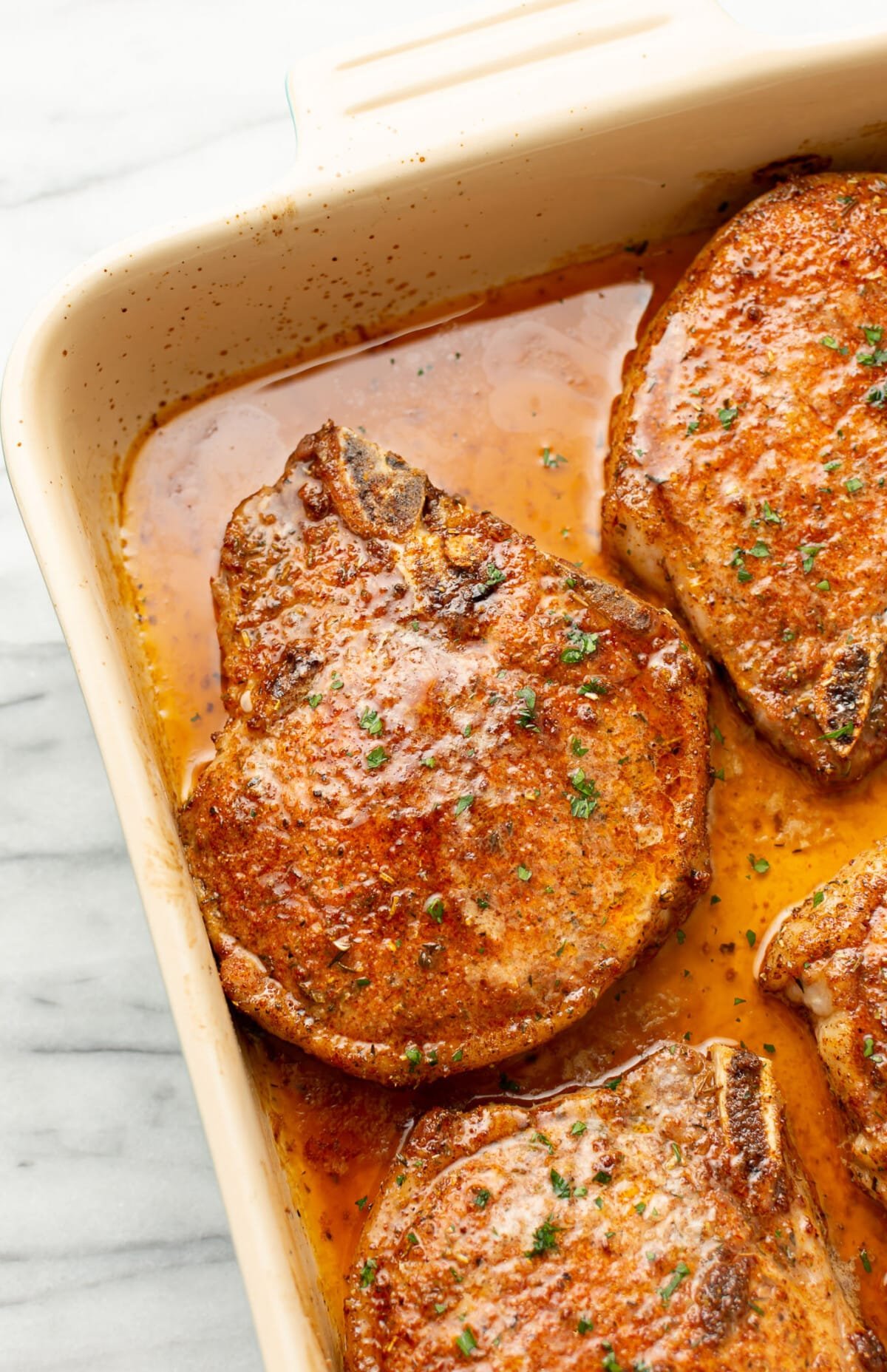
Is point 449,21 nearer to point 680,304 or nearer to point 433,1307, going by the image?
point 680,304

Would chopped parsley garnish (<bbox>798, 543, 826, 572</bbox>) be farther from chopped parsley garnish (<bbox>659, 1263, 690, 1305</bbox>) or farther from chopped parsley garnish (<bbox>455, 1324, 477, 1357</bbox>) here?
chopped parsley garnish (<bbox>455, 1324, 477, 1357</bbox>)

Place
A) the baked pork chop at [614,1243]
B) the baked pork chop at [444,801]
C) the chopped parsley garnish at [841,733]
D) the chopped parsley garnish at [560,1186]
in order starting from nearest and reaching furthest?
the baked pork chop at [614,1243]
the chopped parsley garnish at [560,1186]
the baked pork chop at [444,801]
the chopped parsley garnish at [841,733]

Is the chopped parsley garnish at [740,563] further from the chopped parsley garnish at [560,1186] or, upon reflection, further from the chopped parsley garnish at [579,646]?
the chopped parsley garnish at [560,1186]

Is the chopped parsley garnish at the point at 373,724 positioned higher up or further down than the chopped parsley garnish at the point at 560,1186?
higher up

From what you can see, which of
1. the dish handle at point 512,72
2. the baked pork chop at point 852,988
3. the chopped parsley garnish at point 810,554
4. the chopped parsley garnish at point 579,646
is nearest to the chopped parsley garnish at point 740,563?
the chopped parsley garnish at point 810,554

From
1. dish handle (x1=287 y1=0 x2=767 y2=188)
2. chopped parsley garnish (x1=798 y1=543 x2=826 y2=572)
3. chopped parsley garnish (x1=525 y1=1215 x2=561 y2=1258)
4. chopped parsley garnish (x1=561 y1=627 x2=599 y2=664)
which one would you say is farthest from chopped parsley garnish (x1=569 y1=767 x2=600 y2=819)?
dish handle (x1=287 y1=0 x2=767 y2=188)

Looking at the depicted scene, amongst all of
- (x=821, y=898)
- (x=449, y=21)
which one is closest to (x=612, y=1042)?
(x=821, y=898)
